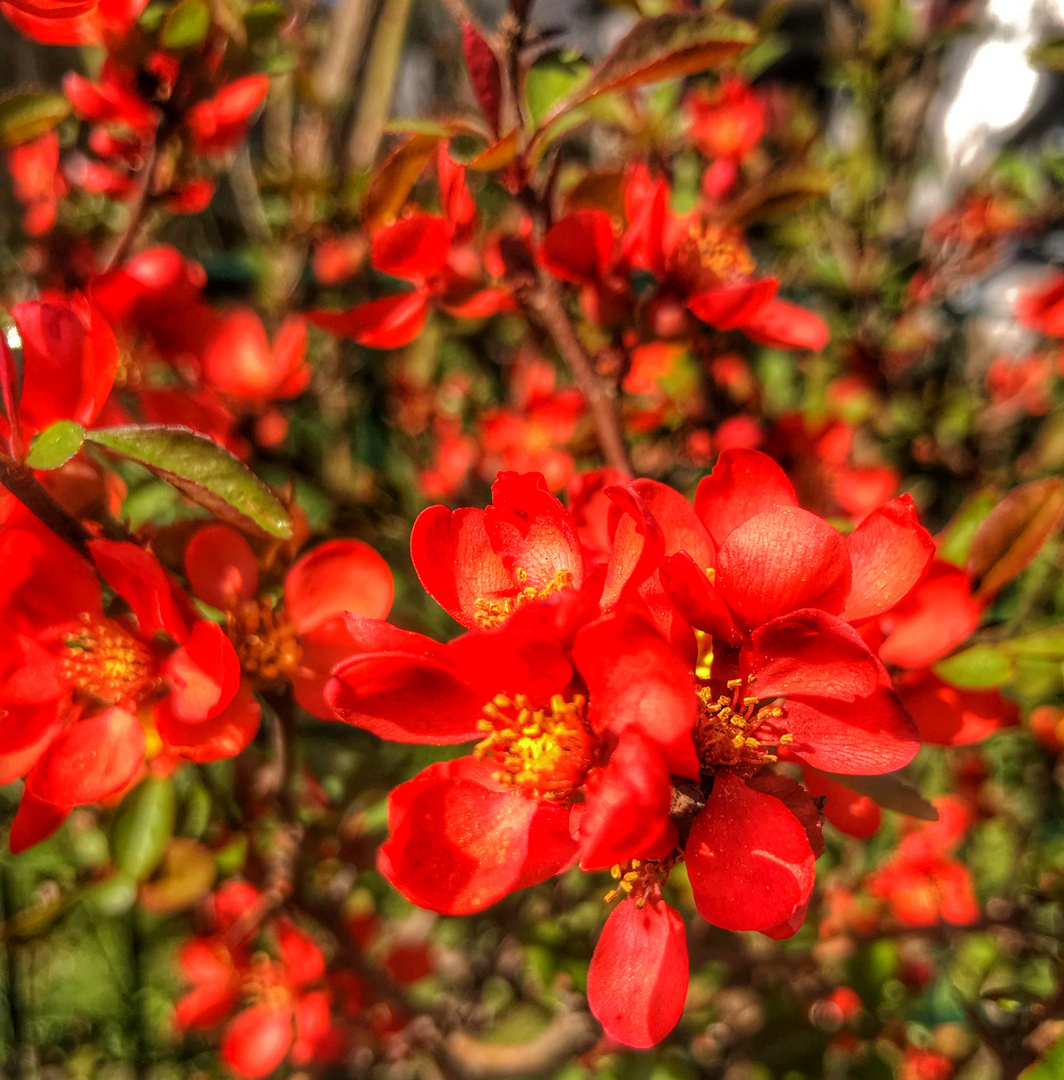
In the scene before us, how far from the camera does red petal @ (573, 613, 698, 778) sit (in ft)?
1.22

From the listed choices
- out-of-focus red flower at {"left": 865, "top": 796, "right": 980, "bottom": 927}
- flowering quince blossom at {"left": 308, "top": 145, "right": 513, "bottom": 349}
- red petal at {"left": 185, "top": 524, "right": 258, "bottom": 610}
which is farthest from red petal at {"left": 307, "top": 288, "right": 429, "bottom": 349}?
out-of-focus red flower at {"left": 865, "top": 796, "right": 980, "bottom": 927}

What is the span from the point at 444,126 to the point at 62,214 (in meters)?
1.12

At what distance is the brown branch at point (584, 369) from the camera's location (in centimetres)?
67

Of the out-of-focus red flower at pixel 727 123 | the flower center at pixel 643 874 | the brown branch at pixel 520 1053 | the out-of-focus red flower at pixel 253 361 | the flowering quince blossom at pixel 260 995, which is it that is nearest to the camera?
the flower center at pixel 643 874

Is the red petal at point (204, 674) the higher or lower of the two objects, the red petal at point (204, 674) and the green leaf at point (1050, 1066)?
the higher

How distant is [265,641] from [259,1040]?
0.87 m

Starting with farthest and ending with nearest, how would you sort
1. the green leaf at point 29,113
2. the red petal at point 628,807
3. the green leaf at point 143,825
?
the green leaf at point 29,113, the green leaf at point 143,825, the red petal at point 628,807

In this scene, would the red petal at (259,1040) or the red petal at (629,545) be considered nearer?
the red petal at (629,545)

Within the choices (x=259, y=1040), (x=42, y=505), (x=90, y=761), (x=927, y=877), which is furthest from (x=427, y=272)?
(x=927, y=877)

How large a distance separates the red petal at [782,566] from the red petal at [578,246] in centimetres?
30

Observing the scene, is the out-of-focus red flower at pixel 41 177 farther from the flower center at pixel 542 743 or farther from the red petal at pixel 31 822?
the flower center at pixel 542 743

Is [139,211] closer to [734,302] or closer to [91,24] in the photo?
[91,24]

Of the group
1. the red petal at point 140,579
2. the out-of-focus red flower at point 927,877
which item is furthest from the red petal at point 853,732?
the out-of-focus red flower at point 927,877

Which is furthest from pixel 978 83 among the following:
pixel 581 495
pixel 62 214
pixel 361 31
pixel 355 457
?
pixel 581 495
